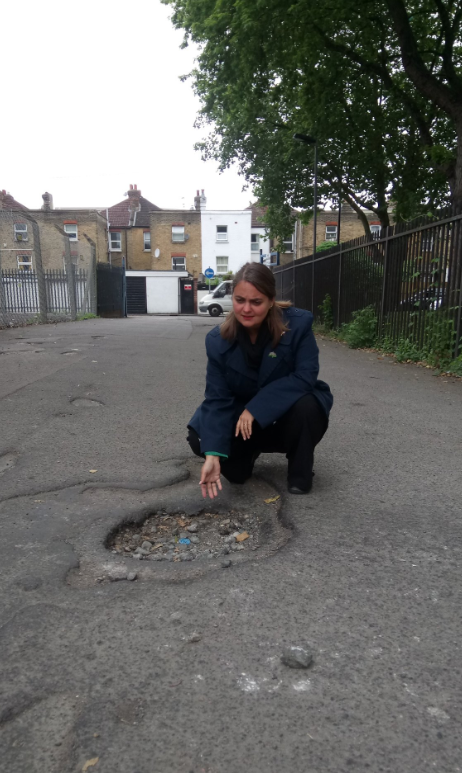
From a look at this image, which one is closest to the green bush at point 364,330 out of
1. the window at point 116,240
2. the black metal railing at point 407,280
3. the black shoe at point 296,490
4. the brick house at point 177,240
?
the black metal railing at point 407,280

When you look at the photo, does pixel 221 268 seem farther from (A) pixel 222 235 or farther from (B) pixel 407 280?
(B) pixel 407 280

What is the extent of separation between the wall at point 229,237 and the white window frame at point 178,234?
176 cm

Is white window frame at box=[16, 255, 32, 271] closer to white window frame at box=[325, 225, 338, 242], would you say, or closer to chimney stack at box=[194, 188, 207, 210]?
white window frame at box=[325, 225, 338, 242]

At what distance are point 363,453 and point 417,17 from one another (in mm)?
16338

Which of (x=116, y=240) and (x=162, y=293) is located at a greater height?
(x=116, y=240)

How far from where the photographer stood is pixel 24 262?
16.6m

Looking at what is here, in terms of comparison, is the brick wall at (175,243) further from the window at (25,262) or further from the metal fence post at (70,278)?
the window at (25,262)

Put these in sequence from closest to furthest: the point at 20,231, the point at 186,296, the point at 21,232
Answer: the point at 20,231 → the point at 21,232 → the point at 186,296

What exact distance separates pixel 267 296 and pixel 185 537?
134 centimetres

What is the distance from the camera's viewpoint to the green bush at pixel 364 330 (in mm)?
11115

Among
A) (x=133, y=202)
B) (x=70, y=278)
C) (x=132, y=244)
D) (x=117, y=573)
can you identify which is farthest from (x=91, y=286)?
(x=133, y=202)

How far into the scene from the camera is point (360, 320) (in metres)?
11.3

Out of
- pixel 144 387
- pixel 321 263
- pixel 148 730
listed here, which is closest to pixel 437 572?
pixel 148 730

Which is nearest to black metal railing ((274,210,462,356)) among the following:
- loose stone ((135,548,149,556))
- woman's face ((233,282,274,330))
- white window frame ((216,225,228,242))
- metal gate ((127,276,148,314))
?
woman's face ((233,282,274,330))
